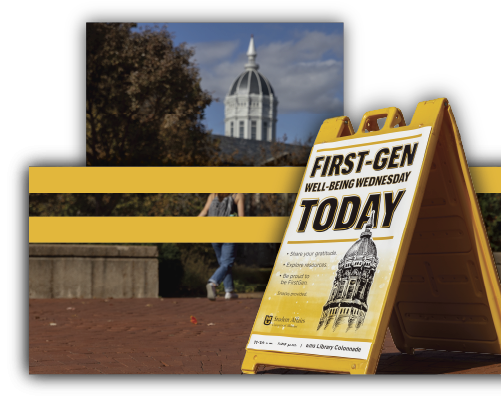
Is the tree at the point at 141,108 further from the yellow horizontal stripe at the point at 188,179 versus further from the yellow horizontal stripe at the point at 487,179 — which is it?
the yellow horizontal stripe at the point at 487,179

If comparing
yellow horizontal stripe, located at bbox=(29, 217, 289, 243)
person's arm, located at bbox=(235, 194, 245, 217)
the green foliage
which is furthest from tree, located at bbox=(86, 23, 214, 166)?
the green foliage

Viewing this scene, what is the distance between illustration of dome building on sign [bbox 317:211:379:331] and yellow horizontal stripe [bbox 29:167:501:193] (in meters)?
1.45

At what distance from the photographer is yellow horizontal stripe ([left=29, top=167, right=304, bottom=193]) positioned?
4781 mm

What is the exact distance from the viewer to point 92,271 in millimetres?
8156

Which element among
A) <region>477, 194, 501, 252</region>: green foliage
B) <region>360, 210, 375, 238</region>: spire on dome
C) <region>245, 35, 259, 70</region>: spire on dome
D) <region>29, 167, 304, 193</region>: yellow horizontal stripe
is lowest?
<region>477, 194, 501, 252</region>: green foliage

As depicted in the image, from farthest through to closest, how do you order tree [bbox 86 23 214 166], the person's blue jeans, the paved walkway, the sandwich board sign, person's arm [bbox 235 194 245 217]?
tree [bbox 86 23 214 166] < the person's blue jeans < person's arm [bbox 235 194 245 217] < the paved walkway < the sandwich board sign

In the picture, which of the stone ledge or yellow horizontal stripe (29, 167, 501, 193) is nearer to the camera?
yellow horizontal stripe (29, 167, 501, 193)

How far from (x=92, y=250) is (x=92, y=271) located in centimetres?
27

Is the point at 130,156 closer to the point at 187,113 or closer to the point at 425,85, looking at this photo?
the point at 187,113

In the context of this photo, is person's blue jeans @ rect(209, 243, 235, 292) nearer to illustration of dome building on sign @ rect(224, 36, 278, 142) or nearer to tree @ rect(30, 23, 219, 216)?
tree @ rect(30, 23, 219, 216)

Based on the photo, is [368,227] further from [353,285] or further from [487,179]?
[487,179]

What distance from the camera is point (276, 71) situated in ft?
28.2

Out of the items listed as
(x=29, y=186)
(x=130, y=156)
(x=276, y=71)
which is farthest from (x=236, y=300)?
(x=29, y=186)

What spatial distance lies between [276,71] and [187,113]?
1851 mm
